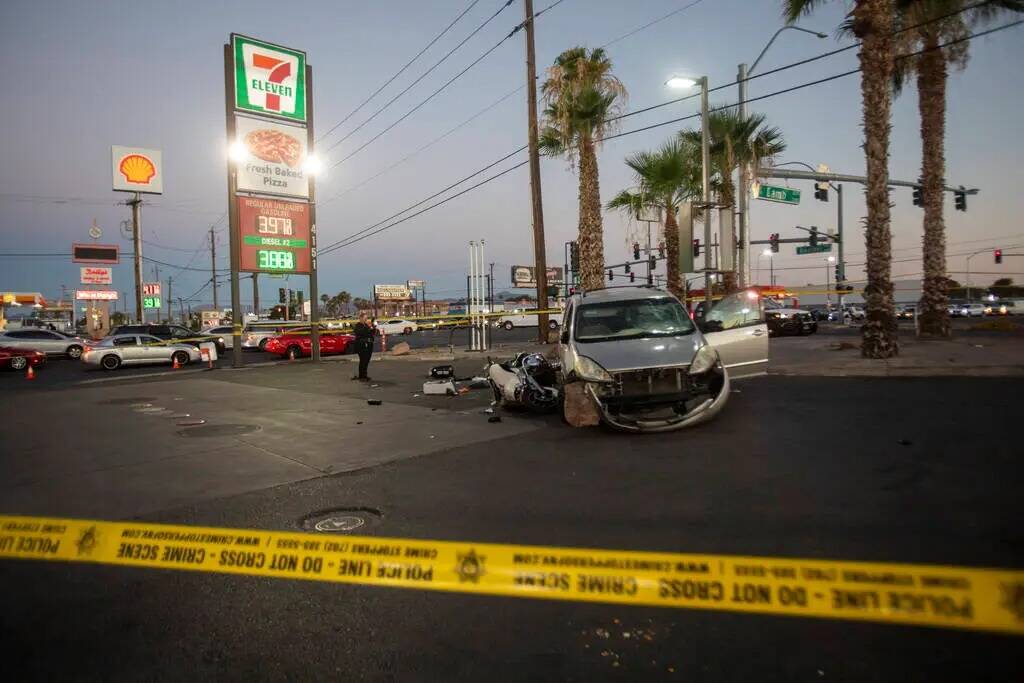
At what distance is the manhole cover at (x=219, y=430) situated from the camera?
26.3ft

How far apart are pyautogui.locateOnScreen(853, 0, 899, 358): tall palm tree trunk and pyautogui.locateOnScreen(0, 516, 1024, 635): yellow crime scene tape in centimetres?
1082

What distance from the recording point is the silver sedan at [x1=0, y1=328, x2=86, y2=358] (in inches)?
998

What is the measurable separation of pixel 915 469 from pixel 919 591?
309 cm

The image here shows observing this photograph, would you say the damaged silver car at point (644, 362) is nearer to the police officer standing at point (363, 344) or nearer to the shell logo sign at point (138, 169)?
the police officer standing at point (363, 344)

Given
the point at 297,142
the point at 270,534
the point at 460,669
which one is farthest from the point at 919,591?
the point at 297,142

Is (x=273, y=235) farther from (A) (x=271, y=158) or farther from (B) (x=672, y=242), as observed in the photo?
(B) (x=672, y=242)

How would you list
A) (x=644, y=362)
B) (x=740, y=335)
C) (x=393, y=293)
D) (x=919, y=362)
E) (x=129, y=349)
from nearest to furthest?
1. (x=644, y=362)
2. (x=740, y=335)
3. (x=919, y=362)
4. (x=129, y=349)
5. (x=393, y=293)

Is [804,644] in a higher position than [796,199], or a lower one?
lower

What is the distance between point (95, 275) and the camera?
167 ft

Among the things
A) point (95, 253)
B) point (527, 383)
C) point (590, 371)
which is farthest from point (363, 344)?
point (95, 253)

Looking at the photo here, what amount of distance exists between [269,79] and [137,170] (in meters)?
31.0

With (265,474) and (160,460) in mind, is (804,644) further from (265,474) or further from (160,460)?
(160,460)

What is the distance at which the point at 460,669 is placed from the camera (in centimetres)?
247

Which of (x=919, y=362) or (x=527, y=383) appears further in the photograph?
(x=919, y=362)
